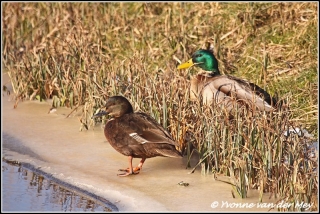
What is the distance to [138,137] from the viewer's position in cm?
611

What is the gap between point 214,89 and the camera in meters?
7.36

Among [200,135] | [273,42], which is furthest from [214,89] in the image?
[273,42]

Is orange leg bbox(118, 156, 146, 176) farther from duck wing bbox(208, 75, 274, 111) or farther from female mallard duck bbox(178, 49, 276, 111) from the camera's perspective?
duck wing bbox(208, 75, 274, 111)

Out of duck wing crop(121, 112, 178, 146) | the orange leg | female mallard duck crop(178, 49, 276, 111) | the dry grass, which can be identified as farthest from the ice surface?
female mallard duck crop(178, 49, 276, 111)

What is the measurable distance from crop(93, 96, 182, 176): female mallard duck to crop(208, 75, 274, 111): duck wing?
952 mm

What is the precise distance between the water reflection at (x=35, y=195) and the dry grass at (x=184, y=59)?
3.36 ft

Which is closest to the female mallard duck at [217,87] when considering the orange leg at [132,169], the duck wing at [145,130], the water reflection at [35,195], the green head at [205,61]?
the green head at [205,61]

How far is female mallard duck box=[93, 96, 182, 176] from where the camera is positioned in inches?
238

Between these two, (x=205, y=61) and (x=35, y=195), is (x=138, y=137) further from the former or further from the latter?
(x=205, y=61)

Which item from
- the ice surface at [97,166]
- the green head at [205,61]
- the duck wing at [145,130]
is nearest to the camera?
the ice surface at [97,166]

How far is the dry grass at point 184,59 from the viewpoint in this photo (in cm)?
568

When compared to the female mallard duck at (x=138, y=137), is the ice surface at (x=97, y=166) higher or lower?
lower

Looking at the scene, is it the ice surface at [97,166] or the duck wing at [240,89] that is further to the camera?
the duck wing at [240,89]

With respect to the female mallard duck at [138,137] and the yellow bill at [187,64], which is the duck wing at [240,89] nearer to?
the yellow bill at [187,64]
